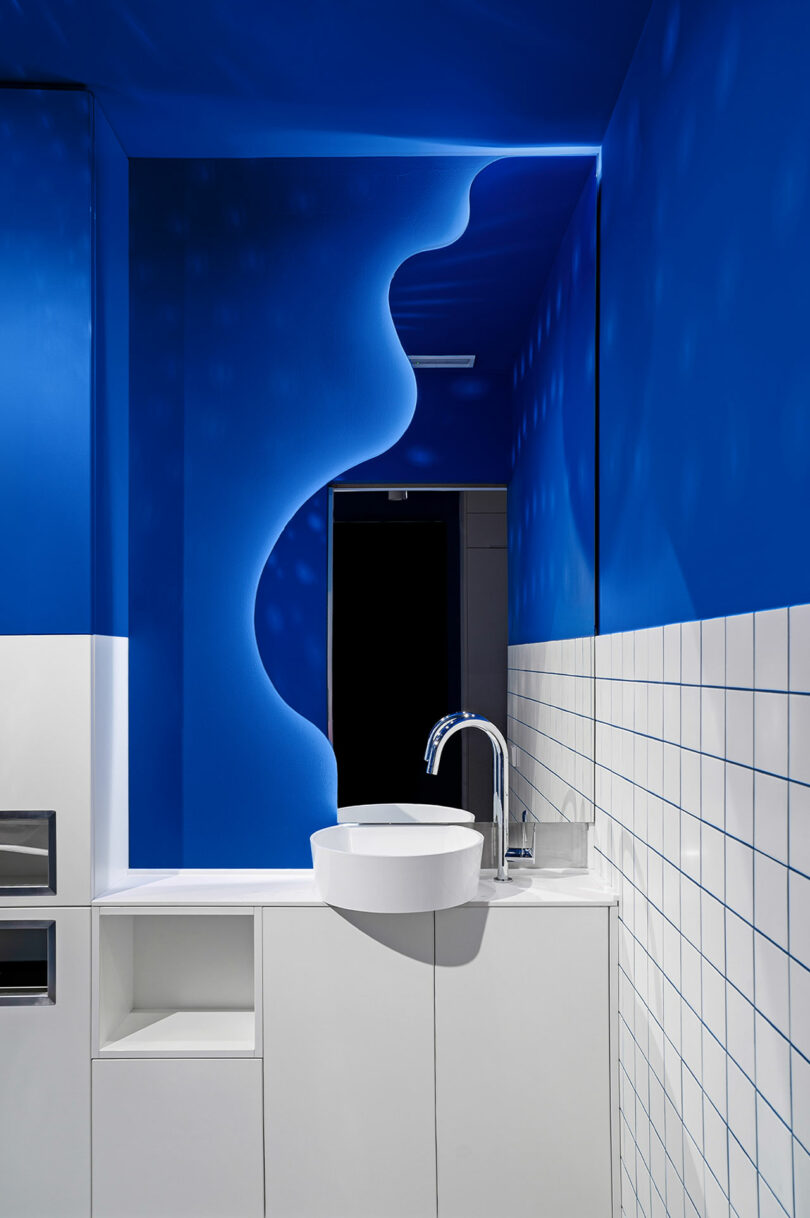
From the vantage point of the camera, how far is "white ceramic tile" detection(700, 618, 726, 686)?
3.82ft

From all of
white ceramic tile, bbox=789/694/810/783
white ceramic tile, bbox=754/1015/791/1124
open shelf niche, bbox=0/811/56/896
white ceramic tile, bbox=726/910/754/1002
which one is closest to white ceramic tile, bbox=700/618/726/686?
white ceramic tile, bbox=789/694/810/783

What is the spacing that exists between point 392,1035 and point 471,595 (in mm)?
938

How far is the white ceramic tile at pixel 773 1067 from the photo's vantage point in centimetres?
98

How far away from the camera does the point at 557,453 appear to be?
200cm

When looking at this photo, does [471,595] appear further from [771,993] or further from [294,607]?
[771,993]

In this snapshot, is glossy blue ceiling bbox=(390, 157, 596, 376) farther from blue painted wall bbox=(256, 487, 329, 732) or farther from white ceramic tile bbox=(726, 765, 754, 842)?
white ceramic tile bbox=(726, 765, 754, 842)

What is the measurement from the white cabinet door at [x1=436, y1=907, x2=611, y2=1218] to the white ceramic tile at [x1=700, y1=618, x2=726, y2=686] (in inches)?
29.3

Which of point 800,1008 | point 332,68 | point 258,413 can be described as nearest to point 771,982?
point 800,1008

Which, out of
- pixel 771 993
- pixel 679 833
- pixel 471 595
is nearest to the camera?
pixel 771 993

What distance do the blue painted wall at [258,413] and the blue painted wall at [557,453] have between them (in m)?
0.28

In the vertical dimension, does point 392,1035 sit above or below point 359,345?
below

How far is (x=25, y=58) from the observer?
171 centimetres

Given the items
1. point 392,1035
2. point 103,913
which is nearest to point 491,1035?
point 392,1035

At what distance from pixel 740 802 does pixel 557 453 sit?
1.08 m
